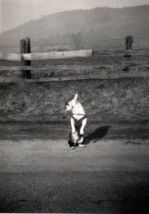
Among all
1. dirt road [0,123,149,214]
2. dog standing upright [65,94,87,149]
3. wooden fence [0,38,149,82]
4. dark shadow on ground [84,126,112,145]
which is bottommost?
dirt road [0,123,149,214]

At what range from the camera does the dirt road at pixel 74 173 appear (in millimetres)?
4203

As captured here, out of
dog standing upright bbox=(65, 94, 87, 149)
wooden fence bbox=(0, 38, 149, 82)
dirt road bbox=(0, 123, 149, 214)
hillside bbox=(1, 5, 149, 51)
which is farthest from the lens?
hillside bbox=(1, 5, 149, 51)

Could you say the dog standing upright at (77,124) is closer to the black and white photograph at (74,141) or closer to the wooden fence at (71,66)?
the black and white photograph at (74,141)

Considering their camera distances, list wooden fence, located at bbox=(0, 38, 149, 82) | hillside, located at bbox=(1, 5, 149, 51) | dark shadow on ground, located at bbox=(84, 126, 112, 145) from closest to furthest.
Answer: dark shadow on ground, located at bbox=(84, 126, 112, 145) → wooden fence, located at bbox=(0, 38, 149, 82) → hillside, located at bbox=(1, 5, 149, 51)

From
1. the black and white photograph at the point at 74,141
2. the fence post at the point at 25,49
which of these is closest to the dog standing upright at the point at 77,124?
the black and white photograph at the point at 74,141

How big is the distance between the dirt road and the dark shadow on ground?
58 mm

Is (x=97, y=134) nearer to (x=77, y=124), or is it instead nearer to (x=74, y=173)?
(x=77, y=124)

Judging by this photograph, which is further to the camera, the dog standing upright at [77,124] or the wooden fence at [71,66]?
the wooden fence at [71,66]

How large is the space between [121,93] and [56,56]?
293 cm

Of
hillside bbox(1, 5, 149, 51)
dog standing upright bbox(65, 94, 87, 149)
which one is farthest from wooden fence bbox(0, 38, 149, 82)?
hillside bbox(1, 5, 149, 51)

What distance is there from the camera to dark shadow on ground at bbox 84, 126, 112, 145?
7.28m

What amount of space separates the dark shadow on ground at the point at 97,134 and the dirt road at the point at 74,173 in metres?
0.06

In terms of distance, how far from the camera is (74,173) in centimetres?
523

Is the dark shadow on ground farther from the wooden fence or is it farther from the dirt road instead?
the wooden fence
